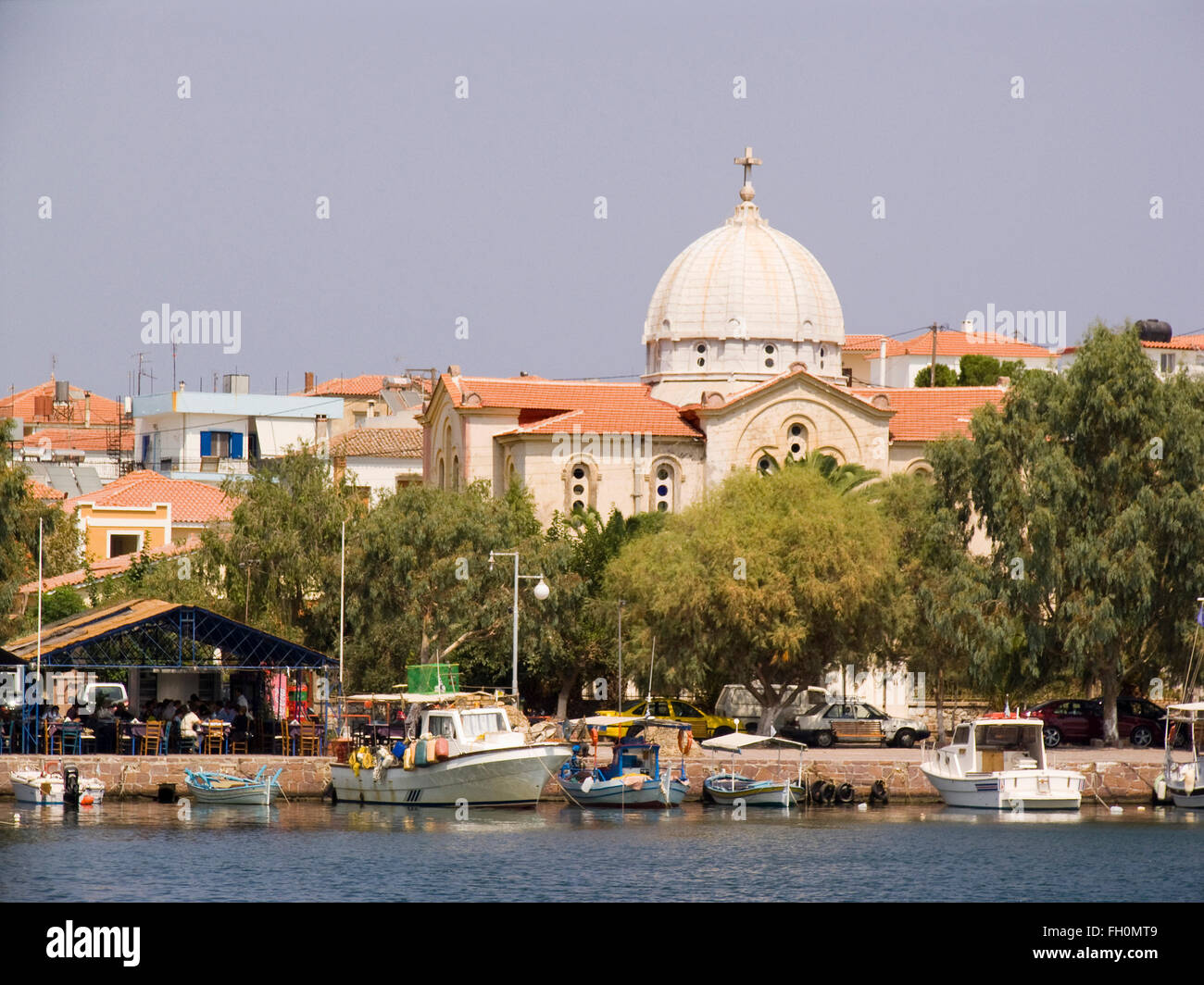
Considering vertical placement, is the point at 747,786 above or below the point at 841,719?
below

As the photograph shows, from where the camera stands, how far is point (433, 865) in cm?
3500

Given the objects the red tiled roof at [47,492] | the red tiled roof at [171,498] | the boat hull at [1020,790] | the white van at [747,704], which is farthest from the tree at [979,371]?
the boat hull at [1020,790]

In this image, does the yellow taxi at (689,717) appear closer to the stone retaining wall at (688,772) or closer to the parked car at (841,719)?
the parked car at (841,719)

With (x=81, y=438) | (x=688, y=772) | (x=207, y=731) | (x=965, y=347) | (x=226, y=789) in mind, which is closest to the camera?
(x=226, y=789)

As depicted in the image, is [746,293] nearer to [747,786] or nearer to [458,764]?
[747,786]

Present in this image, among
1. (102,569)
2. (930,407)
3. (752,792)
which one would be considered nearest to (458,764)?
(752,792)

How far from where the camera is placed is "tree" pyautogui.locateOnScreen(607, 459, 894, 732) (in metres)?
52.3

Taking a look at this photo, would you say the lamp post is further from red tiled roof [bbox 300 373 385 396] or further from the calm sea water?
red tiled roof [bbox 300 373 385 396]

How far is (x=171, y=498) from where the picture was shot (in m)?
88.9

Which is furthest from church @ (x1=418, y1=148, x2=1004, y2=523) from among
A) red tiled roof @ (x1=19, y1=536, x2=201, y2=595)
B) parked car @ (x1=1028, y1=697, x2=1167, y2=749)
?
parked car @ (x1=1028, y1=697, x2=1167, y2=749)

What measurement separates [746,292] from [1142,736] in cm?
3227

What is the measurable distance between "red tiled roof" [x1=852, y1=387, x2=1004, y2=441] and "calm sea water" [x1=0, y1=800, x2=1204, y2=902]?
32.7m
